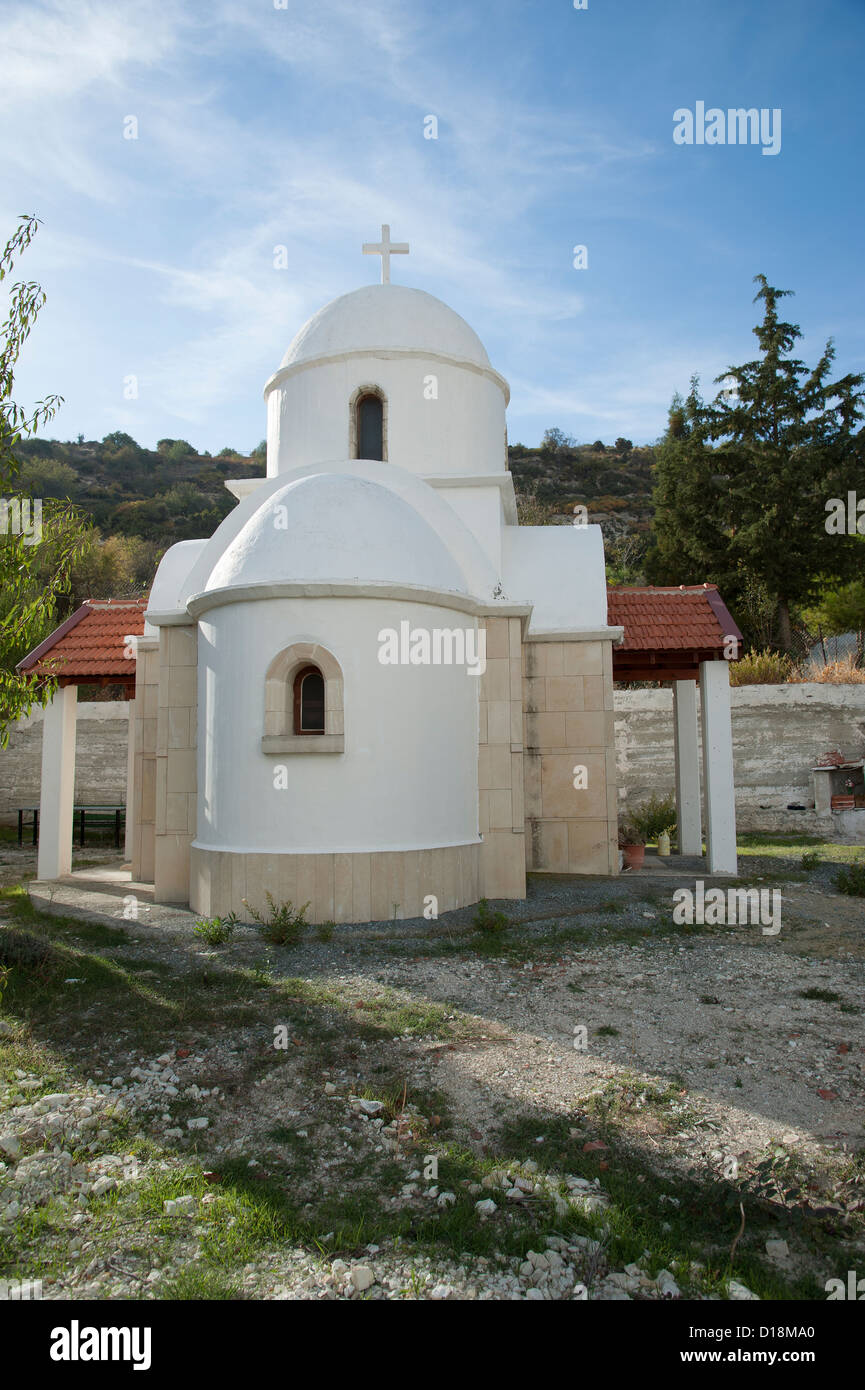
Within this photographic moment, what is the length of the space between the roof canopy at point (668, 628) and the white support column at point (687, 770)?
956 millimetres

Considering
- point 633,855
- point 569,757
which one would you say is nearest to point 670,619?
point 569,757

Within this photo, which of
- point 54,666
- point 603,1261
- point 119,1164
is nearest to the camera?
point 603,1261

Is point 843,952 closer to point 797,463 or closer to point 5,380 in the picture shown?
point 5,380

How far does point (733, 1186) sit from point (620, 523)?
41.1m

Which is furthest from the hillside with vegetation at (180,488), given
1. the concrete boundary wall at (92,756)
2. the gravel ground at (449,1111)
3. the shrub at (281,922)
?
the gravel ground at (449,1111)

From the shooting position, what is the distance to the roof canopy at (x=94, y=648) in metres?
12.5

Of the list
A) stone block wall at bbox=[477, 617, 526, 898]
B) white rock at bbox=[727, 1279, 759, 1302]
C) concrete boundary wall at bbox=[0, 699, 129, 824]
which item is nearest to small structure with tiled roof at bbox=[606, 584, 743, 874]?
stone block wall at bbox=[477, 617, 526, 898]

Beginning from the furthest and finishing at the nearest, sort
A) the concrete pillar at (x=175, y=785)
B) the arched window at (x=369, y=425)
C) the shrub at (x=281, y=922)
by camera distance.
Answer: the arched window at (x=369, y=425), the concrete pillar at (x=175, y=785), the shrub at (x=281, y=922)

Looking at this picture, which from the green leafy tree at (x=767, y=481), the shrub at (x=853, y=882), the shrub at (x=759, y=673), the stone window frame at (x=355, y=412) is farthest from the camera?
the green leafy tree at (x=767, y=481)

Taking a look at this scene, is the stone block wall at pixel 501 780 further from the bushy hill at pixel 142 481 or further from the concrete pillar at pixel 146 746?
the bushy hill at pixel 142 481

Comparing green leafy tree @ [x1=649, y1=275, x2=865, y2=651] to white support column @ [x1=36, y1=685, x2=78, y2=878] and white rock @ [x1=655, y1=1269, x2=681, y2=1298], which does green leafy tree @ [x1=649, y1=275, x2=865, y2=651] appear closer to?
white support column @ [x1=36, y1=685, x2=78, y2=878]

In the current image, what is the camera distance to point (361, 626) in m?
8.72

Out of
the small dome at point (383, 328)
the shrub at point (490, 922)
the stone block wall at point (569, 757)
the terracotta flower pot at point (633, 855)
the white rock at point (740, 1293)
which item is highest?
the small dome at point (383, 328)
